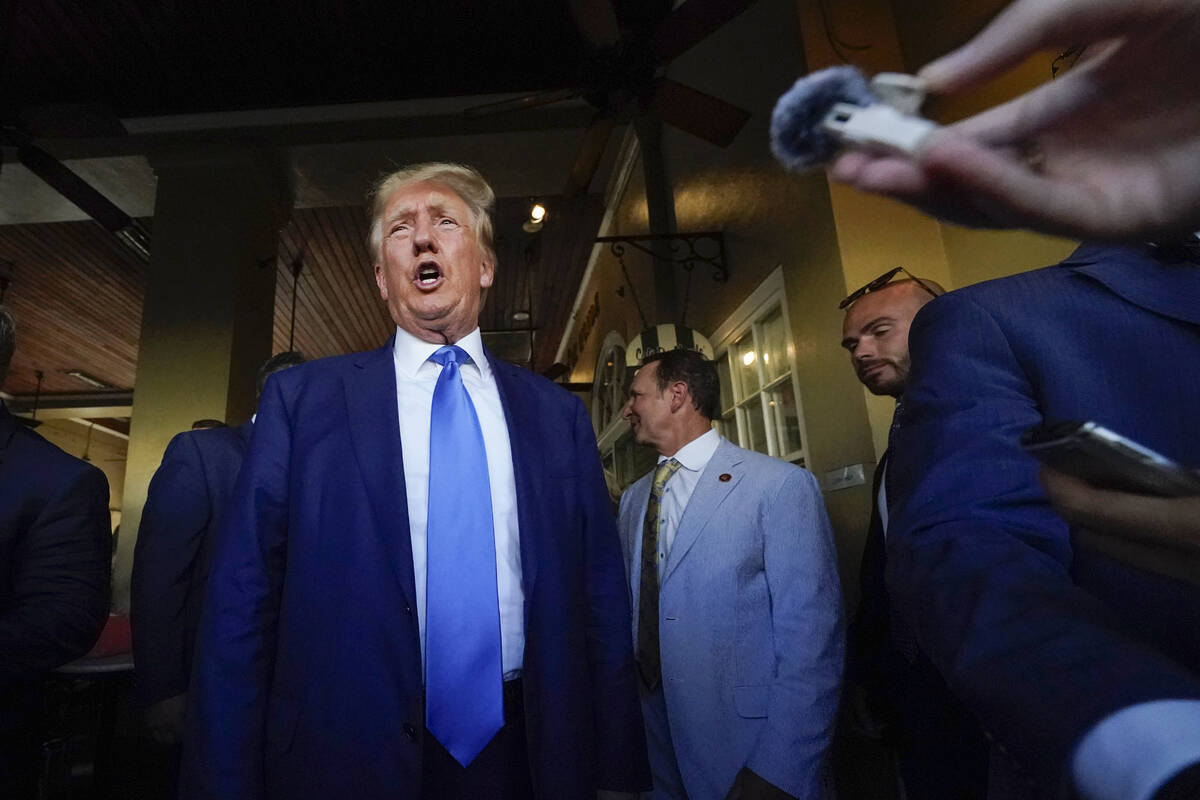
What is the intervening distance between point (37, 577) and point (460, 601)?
3.48ft

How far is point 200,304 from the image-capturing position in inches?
186

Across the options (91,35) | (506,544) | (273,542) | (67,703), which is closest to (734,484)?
(506,544)

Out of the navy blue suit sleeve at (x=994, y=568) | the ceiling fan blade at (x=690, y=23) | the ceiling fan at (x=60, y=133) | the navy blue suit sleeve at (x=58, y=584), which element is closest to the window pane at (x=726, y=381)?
the ceiling fan blade at (x=690, y=23)

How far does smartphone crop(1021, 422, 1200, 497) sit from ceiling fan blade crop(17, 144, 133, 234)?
5.29m

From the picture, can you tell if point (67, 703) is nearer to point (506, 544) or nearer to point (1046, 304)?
point (506, 544)

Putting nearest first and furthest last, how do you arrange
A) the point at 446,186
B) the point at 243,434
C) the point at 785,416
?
the point at 446,186 < the point at 243,434 < the point at 785,416

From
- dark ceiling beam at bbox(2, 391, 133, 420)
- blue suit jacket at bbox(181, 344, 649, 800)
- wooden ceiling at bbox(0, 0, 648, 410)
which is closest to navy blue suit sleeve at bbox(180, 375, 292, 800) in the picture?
blue suit jacket at bbox(181, 344, 649, 800)

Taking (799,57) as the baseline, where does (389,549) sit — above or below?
below

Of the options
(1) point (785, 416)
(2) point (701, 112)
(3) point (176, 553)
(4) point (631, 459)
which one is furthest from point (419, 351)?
(4) point (631, 459)

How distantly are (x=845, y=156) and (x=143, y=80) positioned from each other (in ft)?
19.5

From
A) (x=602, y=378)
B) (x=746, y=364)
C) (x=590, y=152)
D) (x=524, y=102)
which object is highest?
(x=524, y=102)

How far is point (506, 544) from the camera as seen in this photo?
1.22 metres

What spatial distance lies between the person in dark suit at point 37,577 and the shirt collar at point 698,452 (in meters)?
1.75

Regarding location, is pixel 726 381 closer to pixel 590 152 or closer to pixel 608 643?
pixel 590 152
